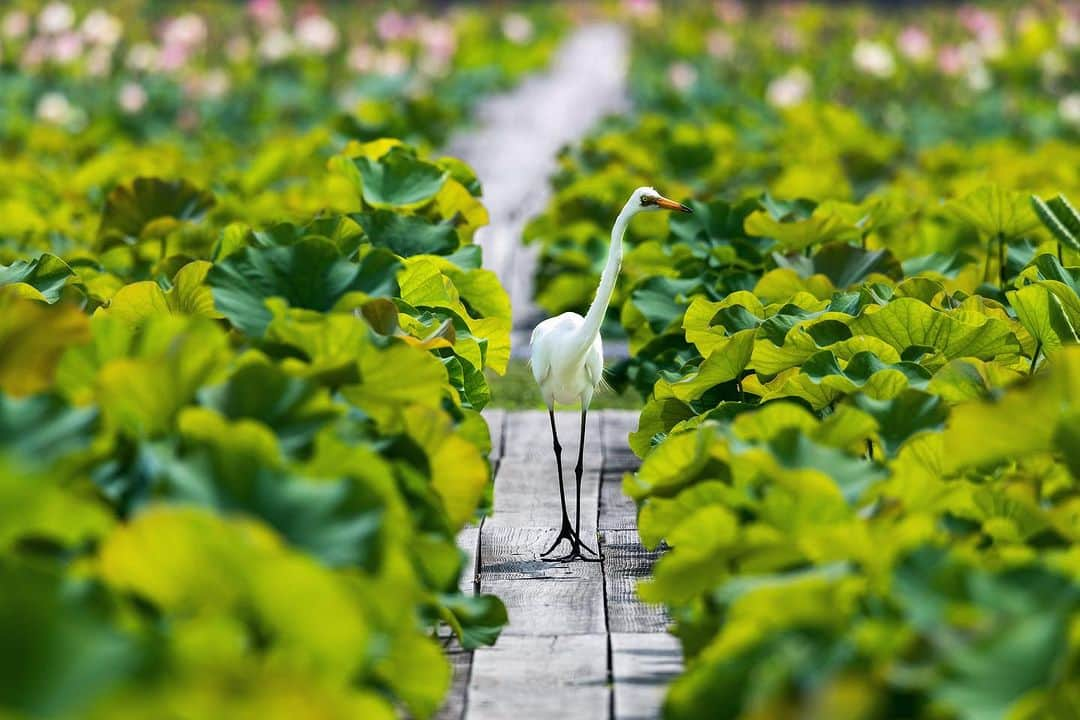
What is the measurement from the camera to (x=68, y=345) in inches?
122

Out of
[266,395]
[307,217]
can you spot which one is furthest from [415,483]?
[307,217]

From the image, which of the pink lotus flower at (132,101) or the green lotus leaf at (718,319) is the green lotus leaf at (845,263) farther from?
the pink lotus flower at (132,101)

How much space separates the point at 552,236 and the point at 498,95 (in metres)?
7.74

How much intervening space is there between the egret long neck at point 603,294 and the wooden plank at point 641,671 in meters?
1.08

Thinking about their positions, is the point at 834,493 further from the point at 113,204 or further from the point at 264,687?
the point at 113,204

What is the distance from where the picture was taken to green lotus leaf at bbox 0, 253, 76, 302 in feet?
14.0

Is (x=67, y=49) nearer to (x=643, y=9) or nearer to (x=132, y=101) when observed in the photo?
(x=132, y=101)

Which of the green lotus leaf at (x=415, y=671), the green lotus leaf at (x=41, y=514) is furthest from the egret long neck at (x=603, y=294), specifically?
the green lotus leaf at (x=41, y=514)

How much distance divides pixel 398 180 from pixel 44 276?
4.83 ft

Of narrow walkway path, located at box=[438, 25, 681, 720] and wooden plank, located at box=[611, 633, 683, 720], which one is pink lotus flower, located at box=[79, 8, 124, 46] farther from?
wooden plank, located at box=[611, 633, 683, 720]

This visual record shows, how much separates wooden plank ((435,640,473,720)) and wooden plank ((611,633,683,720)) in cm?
28

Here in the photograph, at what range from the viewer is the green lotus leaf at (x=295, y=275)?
12.0ft

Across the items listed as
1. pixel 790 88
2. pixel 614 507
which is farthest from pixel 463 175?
pixel 790 88

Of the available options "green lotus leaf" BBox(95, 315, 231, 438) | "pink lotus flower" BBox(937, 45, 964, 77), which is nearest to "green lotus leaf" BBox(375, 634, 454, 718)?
"green lotus leaf" BBox(95, 315, 231, 438)
